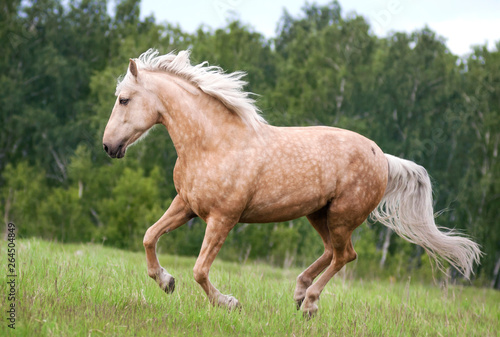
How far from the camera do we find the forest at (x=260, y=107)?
2423cm

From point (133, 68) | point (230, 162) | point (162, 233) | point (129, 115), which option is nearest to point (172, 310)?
point (162, 233)

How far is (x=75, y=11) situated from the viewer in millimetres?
32156

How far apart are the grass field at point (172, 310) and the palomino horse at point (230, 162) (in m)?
0.32

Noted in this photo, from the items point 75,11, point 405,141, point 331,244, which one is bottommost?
point 331,244

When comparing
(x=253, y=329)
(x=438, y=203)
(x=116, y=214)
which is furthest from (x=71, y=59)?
(x=253, y=329)

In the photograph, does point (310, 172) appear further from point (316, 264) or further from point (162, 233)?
point (162, 233)

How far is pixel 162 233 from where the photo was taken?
4898 mm

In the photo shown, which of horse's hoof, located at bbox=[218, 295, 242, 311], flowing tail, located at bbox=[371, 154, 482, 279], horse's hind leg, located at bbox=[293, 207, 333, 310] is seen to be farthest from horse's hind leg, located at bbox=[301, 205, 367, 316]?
horse's hoof, located at bbox=[218, 295, 242, 311]

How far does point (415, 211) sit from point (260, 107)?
19156mm

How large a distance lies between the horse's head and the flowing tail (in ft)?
8.83

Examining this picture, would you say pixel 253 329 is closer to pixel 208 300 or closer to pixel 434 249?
pixel 208 300

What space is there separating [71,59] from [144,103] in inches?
1132

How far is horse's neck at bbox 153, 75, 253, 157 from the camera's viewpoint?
477cm

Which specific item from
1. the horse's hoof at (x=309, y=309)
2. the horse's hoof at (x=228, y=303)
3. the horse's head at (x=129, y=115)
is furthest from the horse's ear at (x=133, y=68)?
the horse's hoof at (x=309, y=309)
